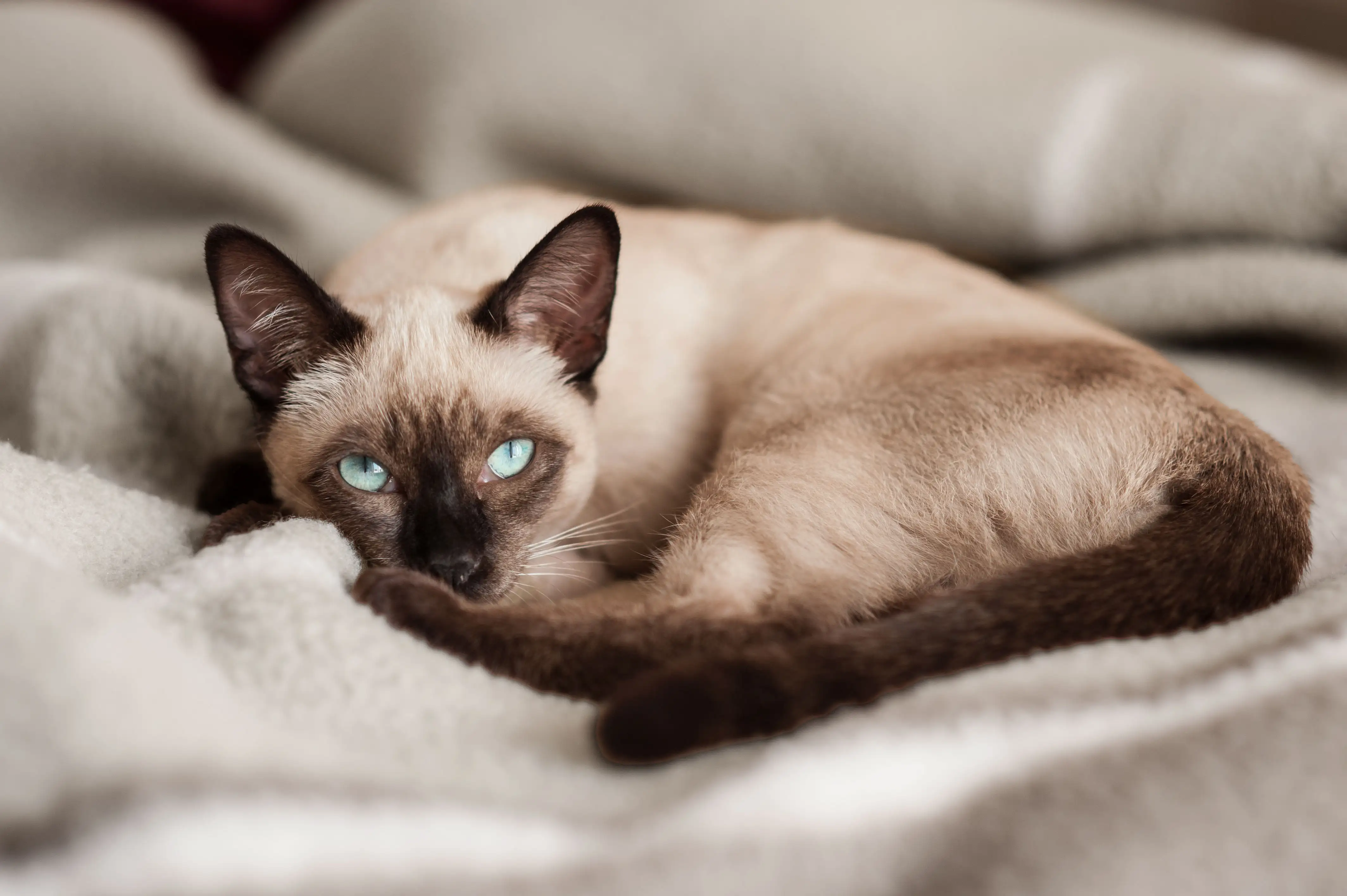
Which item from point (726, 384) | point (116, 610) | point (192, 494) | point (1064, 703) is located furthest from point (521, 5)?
point (1064, 703)

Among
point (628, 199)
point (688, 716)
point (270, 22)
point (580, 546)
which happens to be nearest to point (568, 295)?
point (580, 546)

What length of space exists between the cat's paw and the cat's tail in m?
0.25

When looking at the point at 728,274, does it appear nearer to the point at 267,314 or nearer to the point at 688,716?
the point at 267,314

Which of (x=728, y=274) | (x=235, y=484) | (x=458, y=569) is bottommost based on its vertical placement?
(x=235, y=484)

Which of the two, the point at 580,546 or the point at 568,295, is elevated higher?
the point at 568,295

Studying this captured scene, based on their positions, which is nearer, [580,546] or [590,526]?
[580,546]

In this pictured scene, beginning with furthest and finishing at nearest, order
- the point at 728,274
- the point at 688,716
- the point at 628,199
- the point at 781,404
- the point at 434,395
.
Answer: the point at 628,199 < the point at 728,274 < the point at 781,404 < the point at 434,395 < the point at 688,716

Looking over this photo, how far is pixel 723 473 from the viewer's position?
117cm

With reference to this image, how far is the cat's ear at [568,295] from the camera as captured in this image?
3.82ft

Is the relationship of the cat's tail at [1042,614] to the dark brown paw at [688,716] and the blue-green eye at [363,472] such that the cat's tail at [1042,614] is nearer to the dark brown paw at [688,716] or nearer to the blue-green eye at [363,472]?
the dark brown paw at [688,716]

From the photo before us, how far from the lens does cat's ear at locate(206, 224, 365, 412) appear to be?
42.1 inches

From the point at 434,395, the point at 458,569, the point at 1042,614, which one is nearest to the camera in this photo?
the point at 1042,614

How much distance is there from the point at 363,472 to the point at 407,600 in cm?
26

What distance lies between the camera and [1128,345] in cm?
120
